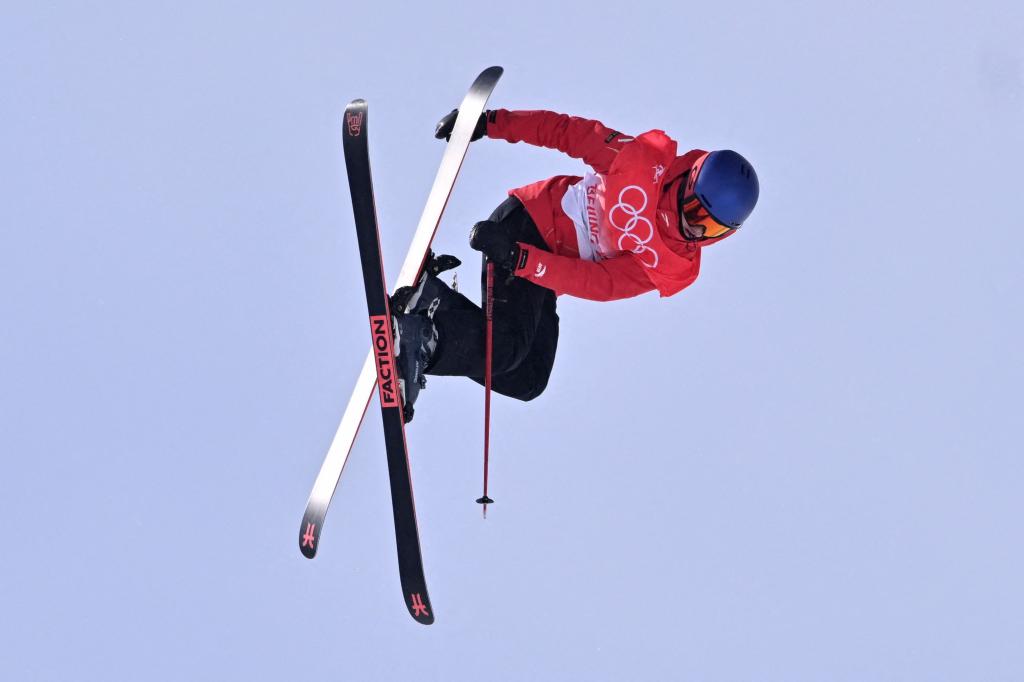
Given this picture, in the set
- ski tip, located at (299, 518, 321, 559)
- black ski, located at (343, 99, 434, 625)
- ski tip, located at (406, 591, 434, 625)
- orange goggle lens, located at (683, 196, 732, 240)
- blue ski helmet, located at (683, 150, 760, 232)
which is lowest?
ski tip, located at (406, 591, 434, 625)

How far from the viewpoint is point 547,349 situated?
1010cm

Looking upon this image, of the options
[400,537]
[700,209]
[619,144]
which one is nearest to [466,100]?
[619,144]

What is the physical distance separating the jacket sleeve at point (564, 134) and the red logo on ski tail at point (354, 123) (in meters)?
1.16

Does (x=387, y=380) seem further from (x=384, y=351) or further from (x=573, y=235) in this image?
(x=573, y=235)

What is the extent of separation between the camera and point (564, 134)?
921cm

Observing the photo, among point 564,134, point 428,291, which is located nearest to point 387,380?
point 428,291

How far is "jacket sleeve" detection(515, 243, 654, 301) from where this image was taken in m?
8.95

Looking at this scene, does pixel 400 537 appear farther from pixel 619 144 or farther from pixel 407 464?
pixel 619 144

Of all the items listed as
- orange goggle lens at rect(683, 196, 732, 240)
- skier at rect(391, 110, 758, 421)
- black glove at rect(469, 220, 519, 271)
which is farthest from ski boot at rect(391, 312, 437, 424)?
orange goggle lens at rect(683, 196, 732, 240)

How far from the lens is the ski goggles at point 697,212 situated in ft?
28.3

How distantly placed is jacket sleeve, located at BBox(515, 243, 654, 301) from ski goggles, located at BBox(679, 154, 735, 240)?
53 cm

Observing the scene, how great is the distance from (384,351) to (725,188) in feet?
8.07

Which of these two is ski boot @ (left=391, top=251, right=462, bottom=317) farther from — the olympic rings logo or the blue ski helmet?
the blue ski helmet

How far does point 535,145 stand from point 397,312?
4.95ft
